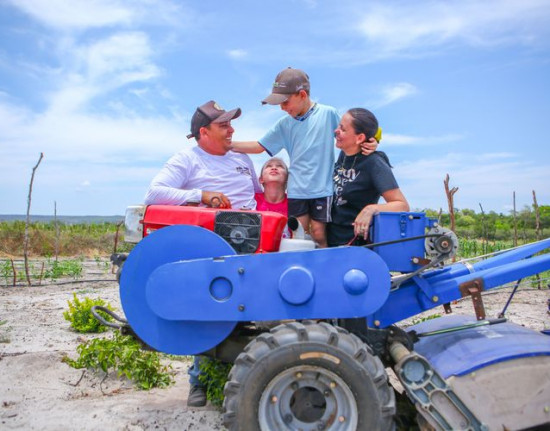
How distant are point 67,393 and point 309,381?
2488 millimetres

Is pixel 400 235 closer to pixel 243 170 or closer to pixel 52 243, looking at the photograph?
pixel 243 170

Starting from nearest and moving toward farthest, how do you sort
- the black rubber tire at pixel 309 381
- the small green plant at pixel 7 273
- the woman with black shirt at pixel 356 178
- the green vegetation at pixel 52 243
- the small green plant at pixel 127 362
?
the black rubber tire at pixel 309 381 < the woman with black shirt at pixel 356 178 < the small green plant at pixel 127 362 < the small green plant at pixel 7 273 < the green vegetation at pixel 52 243

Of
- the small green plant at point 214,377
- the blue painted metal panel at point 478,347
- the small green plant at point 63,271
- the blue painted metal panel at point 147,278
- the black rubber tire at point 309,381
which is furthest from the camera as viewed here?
the small green plant at point 63,271

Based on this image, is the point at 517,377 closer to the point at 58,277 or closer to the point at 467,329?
the point at 467,329

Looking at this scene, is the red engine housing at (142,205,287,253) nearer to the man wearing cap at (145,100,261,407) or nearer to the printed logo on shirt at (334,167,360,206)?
the man wearing cap at (145,100,261,407)

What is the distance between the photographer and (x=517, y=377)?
9.67 ft

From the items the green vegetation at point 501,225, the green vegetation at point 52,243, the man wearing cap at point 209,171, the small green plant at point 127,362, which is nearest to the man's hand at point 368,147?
the man wearing cap at point 209,171

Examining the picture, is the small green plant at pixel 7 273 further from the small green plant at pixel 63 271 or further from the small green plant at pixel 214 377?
the small green plant at pixel 214 377

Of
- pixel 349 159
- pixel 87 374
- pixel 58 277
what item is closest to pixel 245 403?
pixel 349 159

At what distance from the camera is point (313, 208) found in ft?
13.0

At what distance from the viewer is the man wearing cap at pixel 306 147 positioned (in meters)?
3.91

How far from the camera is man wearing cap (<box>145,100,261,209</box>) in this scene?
145 inches

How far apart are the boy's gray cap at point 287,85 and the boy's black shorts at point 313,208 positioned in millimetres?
768

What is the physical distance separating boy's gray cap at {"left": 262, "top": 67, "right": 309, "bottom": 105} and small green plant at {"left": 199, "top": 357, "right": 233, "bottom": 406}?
1.98m
